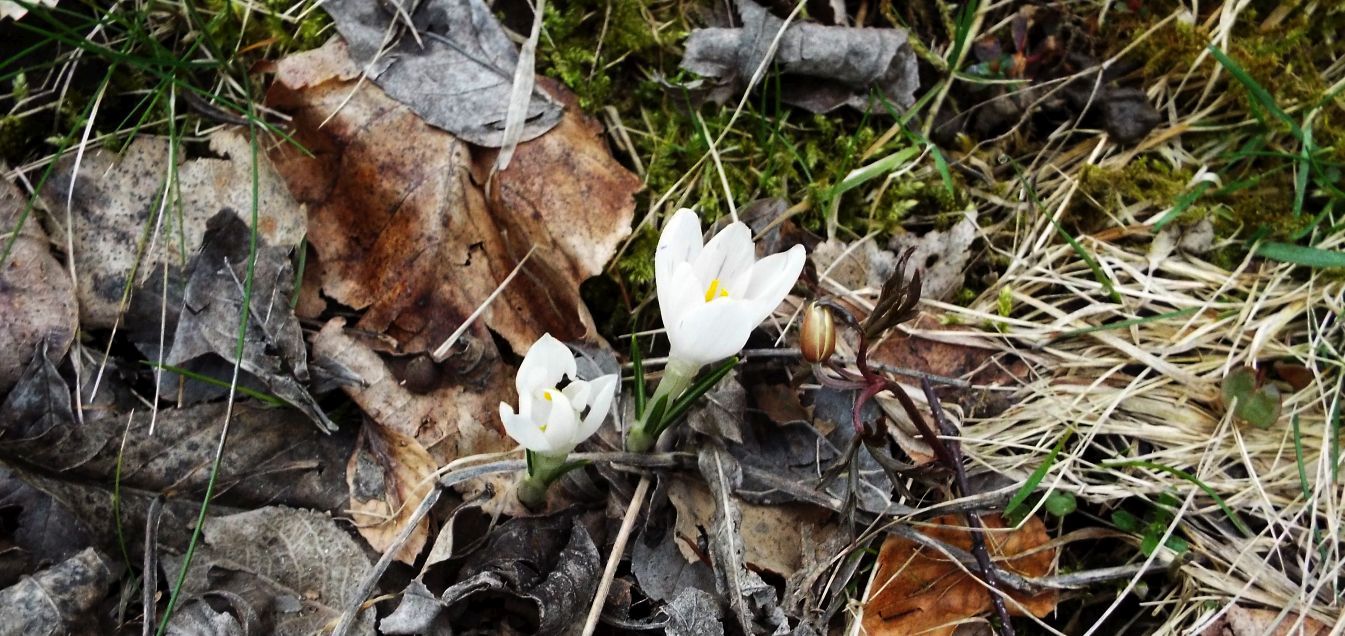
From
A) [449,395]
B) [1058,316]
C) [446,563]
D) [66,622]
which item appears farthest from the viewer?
[1058,316]

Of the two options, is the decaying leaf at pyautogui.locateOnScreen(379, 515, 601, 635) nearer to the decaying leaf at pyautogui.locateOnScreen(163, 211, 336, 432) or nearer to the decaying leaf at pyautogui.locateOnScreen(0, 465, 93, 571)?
the decaying leaf at pyautogui.locateOnScreen(163, 211, 336, 432)

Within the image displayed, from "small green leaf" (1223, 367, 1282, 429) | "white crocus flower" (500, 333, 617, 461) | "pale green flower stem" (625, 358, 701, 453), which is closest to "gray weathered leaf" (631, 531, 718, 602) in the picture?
"pale green flower stem" (625, 358, 701, 453)

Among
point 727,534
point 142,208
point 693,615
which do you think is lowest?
point 693,615

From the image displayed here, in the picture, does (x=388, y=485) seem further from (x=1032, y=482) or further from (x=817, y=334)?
(x=1032, y=482)

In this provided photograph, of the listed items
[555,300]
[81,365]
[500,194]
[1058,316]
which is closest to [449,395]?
Answer: [555,300]

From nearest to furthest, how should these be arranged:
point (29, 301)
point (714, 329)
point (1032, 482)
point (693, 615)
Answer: point (714, 329), point (693, 615), point (1032, 482), point (29, 301)

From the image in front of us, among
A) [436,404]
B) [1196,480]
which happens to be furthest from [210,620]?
[1196,480]

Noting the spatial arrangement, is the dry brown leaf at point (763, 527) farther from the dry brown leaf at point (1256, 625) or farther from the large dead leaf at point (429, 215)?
the dry brown leaf at point (1256, 625)

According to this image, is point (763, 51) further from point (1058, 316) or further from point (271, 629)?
point (271, 629)
